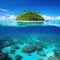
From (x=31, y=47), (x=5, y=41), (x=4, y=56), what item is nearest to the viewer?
(x=4, y=56)

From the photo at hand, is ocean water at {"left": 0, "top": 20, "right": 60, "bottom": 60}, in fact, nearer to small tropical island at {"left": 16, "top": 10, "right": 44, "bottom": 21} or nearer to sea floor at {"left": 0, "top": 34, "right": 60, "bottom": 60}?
sea floor at {"left": 0, "top": 34, "right": 60, "bottom": 60}

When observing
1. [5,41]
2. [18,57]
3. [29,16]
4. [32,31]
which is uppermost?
[29,16]

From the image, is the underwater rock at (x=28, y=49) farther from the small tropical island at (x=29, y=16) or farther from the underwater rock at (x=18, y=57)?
the small tropical island at (x=29, y=16)

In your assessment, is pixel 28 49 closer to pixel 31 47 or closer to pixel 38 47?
pixel 31 47

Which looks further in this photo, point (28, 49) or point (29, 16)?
point (29, 16)

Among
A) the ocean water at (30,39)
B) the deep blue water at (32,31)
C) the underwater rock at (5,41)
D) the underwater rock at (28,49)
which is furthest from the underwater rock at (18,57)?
the deep blue water at (32,31)

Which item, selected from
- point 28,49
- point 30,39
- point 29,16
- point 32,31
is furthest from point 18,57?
point 29,16

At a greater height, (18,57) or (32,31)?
(32,31)

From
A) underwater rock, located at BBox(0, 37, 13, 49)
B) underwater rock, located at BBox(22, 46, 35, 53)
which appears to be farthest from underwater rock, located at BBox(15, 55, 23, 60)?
underwater rock, located at BBox(0, 37, 13, 49)

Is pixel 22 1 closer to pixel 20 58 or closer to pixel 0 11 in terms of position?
pixel 0 11
